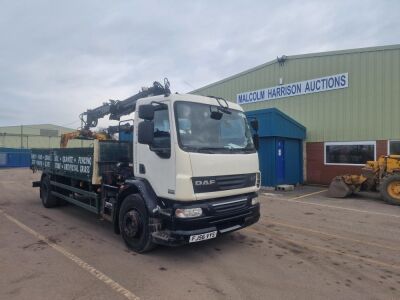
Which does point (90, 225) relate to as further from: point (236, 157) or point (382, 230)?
point (382, 230)

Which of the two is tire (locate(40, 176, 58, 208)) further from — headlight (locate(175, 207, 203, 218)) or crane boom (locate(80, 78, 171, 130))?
headlight (locate(175, 207, 203, 218))

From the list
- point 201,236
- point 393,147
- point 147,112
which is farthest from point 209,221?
point 393,147

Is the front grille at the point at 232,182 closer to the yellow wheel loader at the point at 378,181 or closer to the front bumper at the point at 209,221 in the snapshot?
the front bumper at the point at 209,221

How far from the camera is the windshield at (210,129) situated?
5.15 metres

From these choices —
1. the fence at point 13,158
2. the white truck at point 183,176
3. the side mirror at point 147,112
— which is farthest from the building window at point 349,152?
the fence at point 13,158

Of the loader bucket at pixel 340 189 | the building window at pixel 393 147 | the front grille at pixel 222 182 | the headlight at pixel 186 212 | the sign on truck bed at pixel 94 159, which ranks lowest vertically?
Answer: the loader bucket at pixel 340 189

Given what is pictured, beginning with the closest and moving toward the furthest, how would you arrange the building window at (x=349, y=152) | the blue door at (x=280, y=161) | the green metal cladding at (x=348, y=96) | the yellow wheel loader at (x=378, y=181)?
the yellow wheel loader at (x=378, y=181) < the green metal cladding at (x=348, y=96) < the building window at (x=349, y=152) < the blue door at (x=280, y=161)

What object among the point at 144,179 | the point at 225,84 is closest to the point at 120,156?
the point at 144,179

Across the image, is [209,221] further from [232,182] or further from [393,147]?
[393,147]

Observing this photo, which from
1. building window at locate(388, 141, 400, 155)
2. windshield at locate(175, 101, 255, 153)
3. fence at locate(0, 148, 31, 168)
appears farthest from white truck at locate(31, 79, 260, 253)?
fence at locate(0, 148, 31, 168)

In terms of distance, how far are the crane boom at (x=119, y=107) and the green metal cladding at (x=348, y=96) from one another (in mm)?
11066

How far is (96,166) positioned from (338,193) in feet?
32.4

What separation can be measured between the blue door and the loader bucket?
2689mm

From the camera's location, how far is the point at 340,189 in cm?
1286
